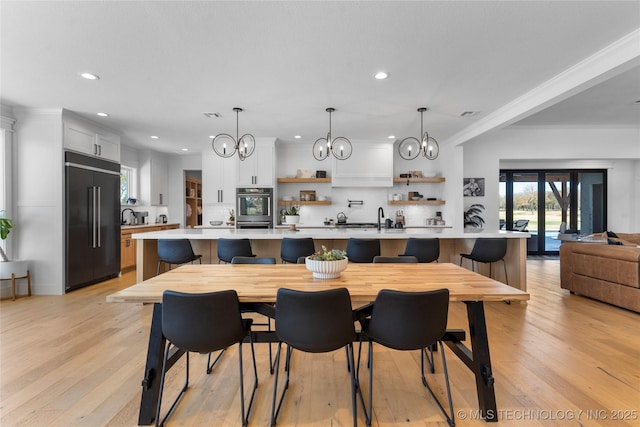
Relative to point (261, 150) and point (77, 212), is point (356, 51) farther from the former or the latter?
point (77, 212)

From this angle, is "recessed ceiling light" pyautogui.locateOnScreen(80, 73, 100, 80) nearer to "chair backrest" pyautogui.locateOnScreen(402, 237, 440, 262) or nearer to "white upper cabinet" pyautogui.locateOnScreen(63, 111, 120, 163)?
"white upper cabinet" pyautogui.locateOnScreen(63, 111, 120, 163)

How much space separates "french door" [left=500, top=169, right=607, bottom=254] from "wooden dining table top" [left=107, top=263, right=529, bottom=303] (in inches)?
245

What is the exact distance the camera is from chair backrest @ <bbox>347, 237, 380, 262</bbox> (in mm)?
3629

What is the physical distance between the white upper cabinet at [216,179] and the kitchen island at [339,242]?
8.91 feet

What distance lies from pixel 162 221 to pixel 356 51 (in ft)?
20.8

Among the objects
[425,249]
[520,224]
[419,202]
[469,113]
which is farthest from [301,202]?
[520,224]

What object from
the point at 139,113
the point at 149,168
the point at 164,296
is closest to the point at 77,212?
the point at 139,113

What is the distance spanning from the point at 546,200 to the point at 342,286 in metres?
7.87

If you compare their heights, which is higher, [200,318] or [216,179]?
[216,179]

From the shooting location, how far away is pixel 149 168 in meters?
7.18

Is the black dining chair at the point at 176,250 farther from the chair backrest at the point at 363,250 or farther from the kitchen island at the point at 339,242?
the chair backrest at the point at 363,250

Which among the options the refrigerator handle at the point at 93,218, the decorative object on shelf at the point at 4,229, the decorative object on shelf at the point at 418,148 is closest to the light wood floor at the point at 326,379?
the decorative object on shelf at the point at 4,229

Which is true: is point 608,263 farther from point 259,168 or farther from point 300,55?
point 259,168

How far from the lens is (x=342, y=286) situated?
1930 mm
